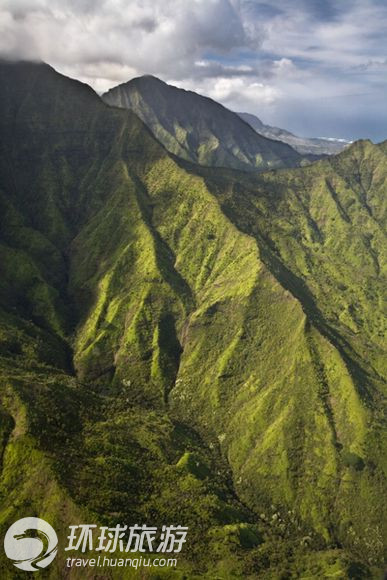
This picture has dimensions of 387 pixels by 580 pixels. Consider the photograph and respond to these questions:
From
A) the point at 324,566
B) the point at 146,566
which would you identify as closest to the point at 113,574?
the point at 146,566

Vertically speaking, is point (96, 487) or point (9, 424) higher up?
point (9, 424)

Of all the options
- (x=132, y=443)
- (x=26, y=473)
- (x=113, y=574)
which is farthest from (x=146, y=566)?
(x=132, y=443)

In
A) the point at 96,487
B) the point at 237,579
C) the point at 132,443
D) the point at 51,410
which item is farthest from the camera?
the point at 132,443

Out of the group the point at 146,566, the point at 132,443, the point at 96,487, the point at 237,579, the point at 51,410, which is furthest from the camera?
the point at 132,443

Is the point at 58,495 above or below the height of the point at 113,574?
above

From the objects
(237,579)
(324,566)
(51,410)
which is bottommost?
(324,566)

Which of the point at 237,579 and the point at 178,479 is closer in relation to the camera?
the point at 237,579

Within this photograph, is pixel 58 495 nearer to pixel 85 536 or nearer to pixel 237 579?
pixel 85 536

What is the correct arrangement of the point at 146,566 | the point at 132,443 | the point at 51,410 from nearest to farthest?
the point at 146,566 → the point at 51,410 → the point at 132,443

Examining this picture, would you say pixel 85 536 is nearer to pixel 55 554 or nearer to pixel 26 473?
pixel 55 554
